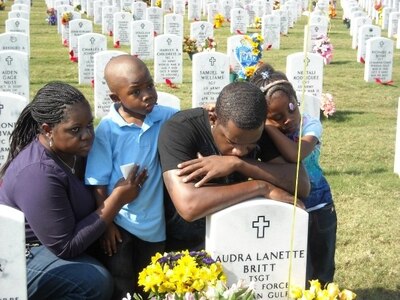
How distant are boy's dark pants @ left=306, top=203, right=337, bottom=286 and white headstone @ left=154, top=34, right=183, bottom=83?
848 centimetres

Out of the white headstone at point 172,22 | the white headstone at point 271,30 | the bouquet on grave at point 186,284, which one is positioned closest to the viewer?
the bouquet on grave at point 186,284

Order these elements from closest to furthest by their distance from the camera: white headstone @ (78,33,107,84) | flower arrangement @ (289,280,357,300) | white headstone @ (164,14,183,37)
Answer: flower arrangement @ (289,280,357,300) < white headstone @ (78,33,107,84) < white headstone @ (164,14,183,37)

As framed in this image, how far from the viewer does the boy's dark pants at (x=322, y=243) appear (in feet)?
13.4

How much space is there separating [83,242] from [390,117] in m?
7.99

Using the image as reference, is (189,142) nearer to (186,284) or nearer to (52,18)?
(186,284)

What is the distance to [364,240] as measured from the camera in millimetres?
5816

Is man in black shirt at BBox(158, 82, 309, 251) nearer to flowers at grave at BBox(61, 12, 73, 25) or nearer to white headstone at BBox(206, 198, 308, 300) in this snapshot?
white headstone at BBox(206, 198, 308, 300)

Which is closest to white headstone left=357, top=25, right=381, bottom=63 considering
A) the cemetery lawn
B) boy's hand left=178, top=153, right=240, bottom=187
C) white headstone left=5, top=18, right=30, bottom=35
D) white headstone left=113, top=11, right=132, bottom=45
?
the cemetery lawn

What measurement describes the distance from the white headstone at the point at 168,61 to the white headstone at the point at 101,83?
9.29 ft

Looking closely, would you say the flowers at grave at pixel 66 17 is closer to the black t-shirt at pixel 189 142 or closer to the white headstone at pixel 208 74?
the white headstone at pixel 208 74

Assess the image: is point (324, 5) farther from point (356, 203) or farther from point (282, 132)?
point (282, 132)

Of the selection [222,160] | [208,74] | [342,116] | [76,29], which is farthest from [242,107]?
[76,29]

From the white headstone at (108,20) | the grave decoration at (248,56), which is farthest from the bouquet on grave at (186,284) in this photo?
the white headstone at (108,20)

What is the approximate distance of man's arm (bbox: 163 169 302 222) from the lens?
3.40 metres
